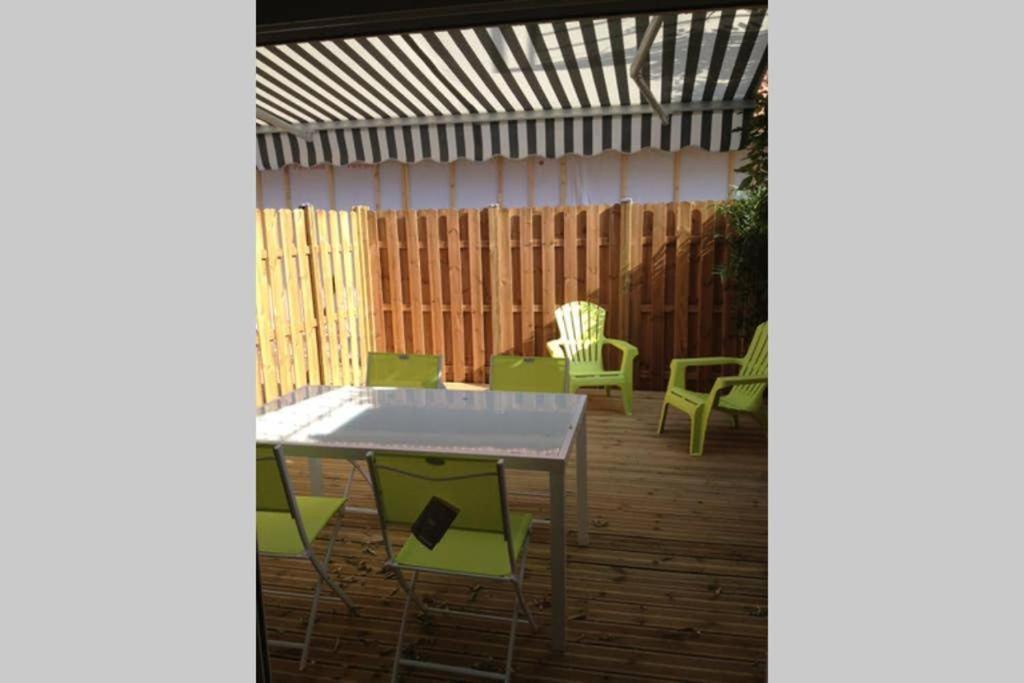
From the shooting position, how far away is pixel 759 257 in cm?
588

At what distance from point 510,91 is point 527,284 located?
276 cm

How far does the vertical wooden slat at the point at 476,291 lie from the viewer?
24.6ft

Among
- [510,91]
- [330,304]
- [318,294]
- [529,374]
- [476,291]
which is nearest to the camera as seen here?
[529,374]

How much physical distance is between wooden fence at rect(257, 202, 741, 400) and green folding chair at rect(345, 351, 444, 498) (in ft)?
6.13

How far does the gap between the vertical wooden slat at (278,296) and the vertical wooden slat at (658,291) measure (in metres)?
3.84

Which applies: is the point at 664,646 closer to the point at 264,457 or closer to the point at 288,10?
the point at 264,457

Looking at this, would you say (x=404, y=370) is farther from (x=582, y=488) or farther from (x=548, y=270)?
(x=548, y=270)

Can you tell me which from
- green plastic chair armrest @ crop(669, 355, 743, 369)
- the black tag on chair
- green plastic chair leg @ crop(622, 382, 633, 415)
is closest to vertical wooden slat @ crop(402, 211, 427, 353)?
green plastic chair leg @ crop(622, 382, 633, 415)

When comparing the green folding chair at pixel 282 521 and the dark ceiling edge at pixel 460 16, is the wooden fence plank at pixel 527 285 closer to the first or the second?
the green folding chair at pixel 282 521

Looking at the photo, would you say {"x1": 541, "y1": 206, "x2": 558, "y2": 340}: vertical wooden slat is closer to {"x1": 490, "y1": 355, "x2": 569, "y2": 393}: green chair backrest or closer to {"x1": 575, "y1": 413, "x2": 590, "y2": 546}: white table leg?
{"x1": 490, "y1": 355, "x2": 569, "y2": 393}: green chair backrest

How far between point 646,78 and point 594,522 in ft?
18.4

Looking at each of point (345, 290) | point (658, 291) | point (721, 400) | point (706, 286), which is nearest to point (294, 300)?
point (345, 290)

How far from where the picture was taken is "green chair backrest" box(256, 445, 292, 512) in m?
2.55

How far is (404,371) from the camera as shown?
458 centimetres
